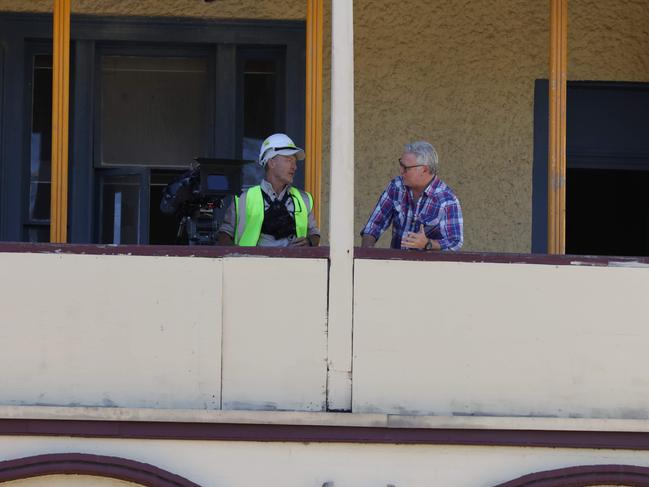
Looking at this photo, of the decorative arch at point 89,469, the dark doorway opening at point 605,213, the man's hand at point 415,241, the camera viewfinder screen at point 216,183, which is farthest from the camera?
the dark doorway opening at point 605,213

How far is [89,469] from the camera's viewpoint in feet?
17.2

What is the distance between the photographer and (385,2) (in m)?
7.54

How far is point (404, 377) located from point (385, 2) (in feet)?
9.70

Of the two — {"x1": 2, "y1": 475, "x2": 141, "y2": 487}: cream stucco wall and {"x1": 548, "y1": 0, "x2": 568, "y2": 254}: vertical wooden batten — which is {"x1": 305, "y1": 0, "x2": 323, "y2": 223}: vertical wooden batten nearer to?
{"x1": 548, "y1": 0, "x2": 568, "y2": 254}: vertical wooden batten

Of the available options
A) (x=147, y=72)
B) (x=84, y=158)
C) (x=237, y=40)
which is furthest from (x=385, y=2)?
(x=84, y=158)

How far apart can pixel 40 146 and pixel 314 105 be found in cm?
188

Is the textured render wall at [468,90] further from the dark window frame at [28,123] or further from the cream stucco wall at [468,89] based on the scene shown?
the dark window frame at [28,123]

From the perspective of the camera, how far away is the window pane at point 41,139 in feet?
24.4

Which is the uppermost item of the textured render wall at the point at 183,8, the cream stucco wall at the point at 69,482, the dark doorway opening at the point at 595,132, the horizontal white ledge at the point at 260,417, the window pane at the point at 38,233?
the textured render wall at the point at 183,8

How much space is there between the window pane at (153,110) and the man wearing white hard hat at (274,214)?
1.34m

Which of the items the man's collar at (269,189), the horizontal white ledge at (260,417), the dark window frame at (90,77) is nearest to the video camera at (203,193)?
the man's collar at (269,189)

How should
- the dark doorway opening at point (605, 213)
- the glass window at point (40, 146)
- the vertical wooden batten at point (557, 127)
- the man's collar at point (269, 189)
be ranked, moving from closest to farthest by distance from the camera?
the man's collar at point (269, 189) < the vertical wooden batten at point (557, 127) < the glass window at point (40, 146) < the dark doorway opening at point (605, 213)

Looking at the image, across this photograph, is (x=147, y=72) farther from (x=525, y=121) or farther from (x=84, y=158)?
(x=525, y=121)

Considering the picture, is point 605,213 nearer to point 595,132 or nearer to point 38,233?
point 595,132
